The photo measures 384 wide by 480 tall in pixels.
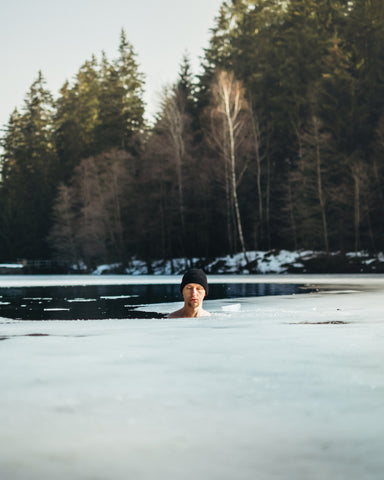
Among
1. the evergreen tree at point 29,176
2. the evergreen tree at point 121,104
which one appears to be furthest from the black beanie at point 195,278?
the evergreen tree at point 29,176

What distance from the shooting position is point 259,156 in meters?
42.3

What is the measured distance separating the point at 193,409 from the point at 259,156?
40210 mm

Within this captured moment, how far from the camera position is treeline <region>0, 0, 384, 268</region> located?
35.0 metres

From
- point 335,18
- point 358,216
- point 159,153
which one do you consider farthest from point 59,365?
point 335,18

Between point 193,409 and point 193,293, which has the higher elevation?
point 193,293

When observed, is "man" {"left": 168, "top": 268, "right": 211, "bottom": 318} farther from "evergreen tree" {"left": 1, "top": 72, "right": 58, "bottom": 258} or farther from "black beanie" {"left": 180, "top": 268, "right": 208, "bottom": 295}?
"evergreen tree" {"left": 1, "top": 72, "right": 58, "bottom": 258}

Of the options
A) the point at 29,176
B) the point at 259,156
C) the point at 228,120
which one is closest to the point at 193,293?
the point at 228,120

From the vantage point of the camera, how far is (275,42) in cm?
4791

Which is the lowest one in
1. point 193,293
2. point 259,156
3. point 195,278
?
point 193,293

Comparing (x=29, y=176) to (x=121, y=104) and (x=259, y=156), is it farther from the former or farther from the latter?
(x=259, y=156)

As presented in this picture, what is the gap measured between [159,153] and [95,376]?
3695 cm

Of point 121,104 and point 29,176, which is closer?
point 121,104

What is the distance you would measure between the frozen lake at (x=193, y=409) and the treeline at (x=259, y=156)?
94.7ft

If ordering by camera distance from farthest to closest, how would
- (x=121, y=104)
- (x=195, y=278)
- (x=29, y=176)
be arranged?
(x=29, y=176)
(x=121, y=104)
(x=195, y=278)
